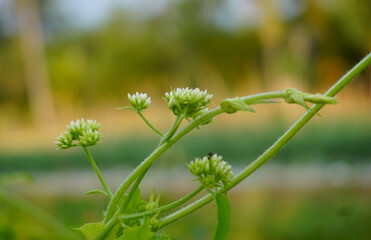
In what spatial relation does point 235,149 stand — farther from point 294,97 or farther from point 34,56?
point 34,56

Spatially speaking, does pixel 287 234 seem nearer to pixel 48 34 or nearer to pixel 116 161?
pixel 116 161

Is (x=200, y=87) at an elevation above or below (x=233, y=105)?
above

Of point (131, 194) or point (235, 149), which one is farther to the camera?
point (235, 149)

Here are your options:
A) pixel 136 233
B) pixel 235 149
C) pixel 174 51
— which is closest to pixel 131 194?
pixel 136 233

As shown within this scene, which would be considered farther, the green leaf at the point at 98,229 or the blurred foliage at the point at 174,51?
the blurred foliage at the point at 174,51

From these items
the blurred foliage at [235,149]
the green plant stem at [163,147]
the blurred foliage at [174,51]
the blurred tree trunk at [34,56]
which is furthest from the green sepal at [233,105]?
the blurred tree trunk at [34,56]

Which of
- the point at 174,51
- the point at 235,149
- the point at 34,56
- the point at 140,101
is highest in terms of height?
the point at 34,56

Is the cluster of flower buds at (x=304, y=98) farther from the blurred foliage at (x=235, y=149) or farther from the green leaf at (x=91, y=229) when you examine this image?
the blurred foliage at (x=235, y=149)

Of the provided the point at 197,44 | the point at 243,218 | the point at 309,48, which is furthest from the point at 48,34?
the point at 243,218
